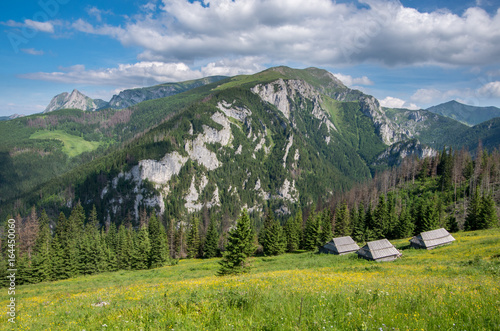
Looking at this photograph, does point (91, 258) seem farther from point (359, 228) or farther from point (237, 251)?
point (359, 228)

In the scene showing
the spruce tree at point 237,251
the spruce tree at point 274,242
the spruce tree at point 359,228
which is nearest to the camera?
the spruce tree at point 237,251

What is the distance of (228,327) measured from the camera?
6980 mm

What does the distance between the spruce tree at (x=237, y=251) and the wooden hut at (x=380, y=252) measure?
22.1m

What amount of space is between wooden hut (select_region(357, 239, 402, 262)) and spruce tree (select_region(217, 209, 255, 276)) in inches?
870

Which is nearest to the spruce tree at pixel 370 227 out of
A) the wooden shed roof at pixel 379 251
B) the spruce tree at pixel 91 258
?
the wooden shed roof at pixel 379 251

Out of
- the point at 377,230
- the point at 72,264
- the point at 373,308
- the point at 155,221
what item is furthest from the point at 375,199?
the point at 373,308

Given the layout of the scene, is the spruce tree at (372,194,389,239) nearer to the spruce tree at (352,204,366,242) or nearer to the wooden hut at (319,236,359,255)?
the spruce tree at (352,204,366,242)

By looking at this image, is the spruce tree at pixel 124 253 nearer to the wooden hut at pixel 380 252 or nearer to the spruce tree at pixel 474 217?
the wooden hut at pixel 380 252

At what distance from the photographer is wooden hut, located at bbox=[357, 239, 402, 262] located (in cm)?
4128

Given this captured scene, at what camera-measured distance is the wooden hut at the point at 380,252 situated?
41.3m

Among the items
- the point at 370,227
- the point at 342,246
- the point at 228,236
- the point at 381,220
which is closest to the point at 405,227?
the point at 381,220

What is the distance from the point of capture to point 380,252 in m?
42.0

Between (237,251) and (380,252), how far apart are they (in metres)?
25.5

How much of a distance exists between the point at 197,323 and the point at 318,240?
230 ft
